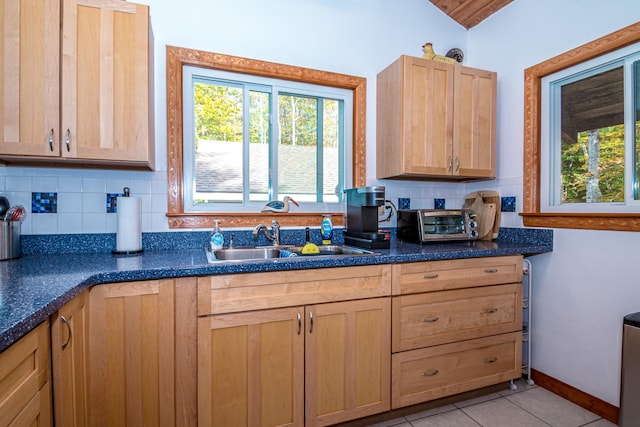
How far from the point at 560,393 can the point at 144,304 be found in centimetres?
240

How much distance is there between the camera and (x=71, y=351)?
3.62ft

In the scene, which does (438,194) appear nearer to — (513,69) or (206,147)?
(513,69)

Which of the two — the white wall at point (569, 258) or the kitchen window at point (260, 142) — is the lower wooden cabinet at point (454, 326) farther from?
the kitchen window at point (260, 142)

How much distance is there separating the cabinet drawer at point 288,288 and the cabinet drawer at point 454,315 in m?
0.19

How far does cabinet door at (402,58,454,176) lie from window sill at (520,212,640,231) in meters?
0.64

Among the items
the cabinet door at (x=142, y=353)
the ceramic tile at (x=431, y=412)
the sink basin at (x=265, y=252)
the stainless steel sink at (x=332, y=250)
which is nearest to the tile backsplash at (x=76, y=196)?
the sink basin at (x=265, y=252)

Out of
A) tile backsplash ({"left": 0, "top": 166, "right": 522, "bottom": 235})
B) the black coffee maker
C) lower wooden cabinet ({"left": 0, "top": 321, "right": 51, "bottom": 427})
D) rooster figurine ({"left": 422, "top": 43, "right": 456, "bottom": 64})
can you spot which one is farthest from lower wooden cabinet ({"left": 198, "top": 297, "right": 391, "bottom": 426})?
rooster figurine ({"left": 422, "top": 43, "right": 456, "bottom": 64})

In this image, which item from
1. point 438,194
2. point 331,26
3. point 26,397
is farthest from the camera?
point 438,194

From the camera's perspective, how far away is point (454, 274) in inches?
71.7

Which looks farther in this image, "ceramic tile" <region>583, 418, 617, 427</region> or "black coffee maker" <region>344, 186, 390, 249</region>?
"black coffee maker" <region>344, 186, 390, 249</region>

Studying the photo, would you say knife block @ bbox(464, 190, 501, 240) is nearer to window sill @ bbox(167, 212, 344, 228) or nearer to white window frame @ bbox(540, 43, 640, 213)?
white window frame @ bbox(540, 43, 640, 213)

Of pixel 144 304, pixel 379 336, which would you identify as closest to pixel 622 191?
pixel 379 336

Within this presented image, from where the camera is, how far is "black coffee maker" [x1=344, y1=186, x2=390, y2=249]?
192 cm

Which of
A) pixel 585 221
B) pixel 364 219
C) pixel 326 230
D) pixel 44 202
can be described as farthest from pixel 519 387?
pixel 44 202
